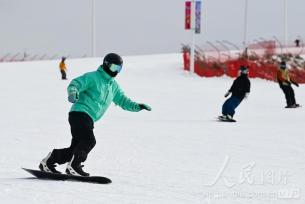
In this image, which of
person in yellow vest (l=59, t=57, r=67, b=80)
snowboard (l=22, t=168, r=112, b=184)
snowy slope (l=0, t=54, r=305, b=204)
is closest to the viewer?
snowy slope (l=0, t=54, r=305, b=204)

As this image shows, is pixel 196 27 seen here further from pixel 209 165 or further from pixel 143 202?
pixel 143 202

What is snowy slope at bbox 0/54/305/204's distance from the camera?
613 cm

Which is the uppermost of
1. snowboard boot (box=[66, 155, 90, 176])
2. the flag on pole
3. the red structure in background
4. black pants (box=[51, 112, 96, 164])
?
black pants (box=[51, 112, 96, 164])

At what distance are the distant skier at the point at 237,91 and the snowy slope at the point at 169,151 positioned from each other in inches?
15.6

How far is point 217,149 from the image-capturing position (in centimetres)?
1034

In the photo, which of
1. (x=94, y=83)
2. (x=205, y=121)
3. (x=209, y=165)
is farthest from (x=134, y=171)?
(x=205, y=121)

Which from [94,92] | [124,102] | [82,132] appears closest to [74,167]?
[82,132]

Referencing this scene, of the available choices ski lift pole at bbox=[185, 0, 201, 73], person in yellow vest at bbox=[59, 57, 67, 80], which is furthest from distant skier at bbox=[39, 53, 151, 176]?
ski lift pole at bbox=[185, 0, 201, 73]

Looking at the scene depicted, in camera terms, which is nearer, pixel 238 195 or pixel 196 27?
pixel 238 195

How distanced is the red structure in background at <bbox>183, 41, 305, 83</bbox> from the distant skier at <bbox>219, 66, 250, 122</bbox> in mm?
18195

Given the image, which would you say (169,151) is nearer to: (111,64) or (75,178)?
(75,178)

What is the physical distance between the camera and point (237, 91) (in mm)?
15461

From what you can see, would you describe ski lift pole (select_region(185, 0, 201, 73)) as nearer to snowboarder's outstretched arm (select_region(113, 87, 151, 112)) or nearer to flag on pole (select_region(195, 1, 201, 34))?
flag on pole (select_region(195, 1, 201, 34))

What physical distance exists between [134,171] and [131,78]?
79.9ft
